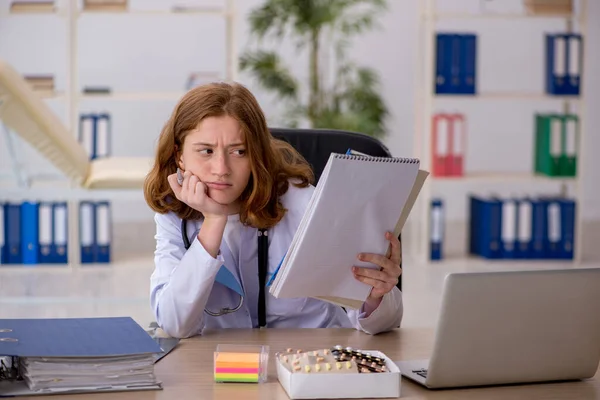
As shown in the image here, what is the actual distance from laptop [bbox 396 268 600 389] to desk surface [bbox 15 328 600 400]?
0.07 ft

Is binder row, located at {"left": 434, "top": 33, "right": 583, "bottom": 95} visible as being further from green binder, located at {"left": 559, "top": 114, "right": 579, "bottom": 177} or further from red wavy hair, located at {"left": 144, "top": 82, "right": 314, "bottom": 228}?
red wavy hair, located at {"left": 144, "top": 82, "right": 314, "bottom": 228}

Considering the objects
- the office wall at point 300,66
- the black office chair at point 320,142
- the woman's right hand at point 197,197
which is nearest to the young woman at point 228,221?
the woman's right hand at point 197,197

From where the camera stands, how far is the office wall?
602 centimetres

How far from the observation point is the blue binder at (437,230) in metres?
5.31

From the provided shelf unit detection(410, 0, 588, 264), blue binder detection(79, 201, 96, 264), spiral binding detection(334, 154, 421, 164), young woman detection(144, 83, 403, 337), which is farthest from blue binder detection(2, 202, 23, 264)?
spiral binding detection(334, 154, 421, 164)

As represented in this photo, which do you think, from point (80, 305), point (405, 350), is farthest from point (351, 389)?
point (80, 305)

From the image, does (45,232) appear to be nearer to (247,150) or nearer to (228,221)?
(228,221)

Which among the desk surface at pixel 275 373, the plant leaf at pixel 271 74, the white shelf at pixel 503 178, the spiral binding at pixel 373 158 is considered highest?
the plant leaf at pixel 271 74

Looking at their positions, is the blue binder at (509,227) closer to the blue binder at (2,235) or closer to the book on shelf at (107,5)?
the book on shelf at (107,5)

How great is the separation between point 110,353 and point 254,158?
0.57m

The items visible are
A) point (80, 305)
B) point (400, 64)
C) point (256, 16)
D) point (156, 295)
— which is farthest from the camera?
point (400, 64)

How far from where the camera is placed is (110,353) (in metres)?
1.38

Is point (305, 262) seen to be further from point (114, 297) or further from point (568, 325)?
point (114, 297)

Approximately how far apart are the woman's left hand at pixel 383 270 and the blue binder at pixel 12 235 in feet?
12.1
